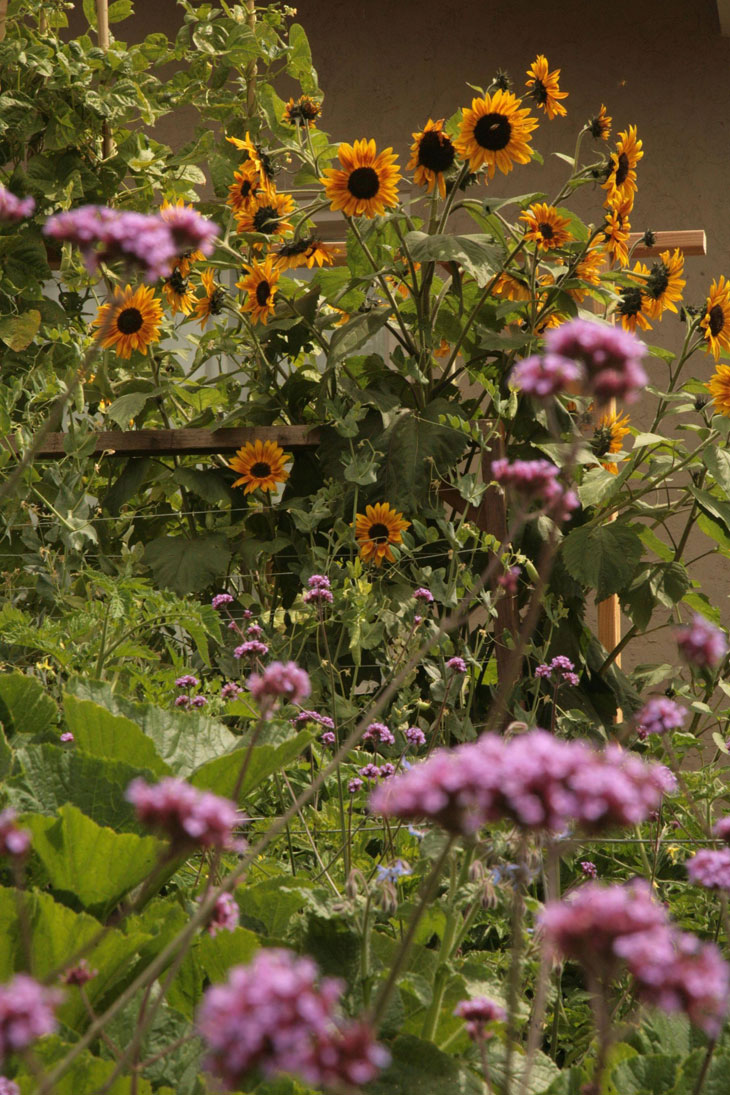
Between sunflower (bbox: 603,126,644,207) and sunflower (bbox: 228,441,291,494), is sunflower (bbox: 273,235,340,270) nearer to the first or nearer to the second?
sunflower (bbox: 228,441,291,494)

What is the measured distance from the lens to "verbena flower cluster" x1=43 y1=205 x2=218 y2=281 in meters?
0.69

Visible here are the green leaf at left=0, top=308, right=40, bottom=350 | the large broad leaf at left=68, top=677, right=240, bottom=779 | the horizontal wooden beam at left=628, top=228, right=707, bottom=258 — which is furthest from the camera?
the horizontal wooden beam at left=628, top=228, right=707, bottom=258

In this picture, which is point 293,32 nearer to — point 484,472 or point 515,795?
point 484,472

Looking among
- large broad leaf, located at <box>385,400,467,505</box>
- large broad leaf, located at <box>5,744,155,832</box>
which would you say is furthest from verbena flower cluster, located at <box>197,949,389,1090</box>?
large broad leaf, located at <box>385,400,467,505</box>

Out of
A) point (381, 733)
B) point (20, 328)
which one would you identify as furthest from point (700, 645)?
point (20, 328)

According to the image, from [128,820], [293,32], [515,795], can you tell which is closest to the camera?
[515,795]

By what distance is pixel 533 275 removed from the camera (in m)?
2.94

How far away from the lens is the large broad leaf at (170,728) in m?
1.49

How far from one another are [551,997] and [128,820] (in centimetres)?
52

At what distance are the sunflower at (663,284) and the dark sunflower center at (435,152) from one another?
2.15ft

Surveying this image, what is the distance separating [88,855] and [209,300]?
226 cm

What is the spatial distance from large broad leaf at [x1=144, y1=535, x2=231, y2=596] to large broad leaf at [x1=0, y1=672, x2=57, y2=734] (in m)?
1.26

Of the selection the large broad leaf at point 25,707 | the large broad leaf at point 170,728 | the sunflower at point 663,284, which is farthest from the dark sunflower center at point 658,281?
the large broad leaf at point 25,707

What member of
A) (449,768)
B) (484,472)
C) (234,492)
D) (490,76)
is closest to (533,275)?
(484,472)
